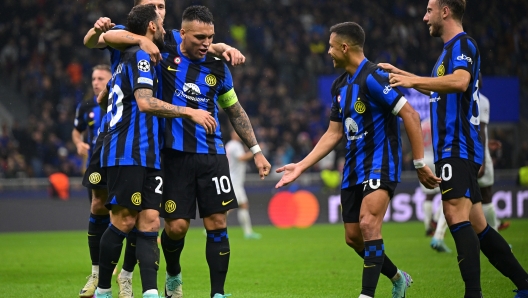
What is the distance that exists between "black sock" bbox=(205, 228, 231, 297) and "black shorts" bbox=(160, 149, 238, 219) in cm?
19

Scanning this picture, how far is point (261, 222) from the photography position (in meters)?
17.4

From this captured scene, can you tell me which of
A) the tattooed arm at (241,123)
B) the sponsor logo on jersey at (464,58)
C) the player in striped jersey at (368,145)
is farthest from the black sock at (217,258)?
the sponsor logo on jersey at (464,58)

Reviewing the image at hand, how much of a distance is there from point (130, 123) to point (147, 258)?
1009mm

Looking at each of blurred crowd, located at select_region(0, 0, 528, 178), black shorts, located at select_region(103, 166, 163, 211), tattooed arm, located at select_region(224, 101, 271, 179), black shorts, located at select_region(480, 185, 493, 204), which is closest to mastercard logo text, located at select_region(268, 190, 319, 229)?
blurred crowd, located at select_region(0, 0, 528, 178)

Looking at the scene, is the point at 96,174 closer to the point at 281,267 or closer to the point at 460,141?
the point at 460,141

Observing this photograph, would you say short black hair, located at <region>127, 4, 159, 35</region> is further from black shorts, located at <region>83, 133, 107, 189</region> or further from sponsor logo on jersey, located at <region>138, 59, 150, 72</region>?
black shorts, located at <region>83, 133, 107, 189</region>

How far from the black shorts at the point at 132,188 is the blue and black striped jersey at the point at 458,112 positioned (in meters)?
2.21

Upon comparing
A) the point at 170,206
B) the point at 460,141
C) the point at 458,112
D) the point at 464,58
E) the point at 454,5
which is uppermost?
the point at 454,5

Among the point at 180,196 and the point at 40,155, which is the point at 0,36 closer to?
the point at 40,155

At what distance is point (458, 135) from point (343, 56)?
1070mm

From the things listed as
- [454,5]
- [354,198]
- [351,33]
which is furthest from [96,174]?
[454,5]

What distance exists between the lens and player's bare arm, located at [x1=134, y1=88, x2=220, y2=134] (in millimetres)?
5066

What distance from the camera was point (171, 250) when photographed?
19.1ft

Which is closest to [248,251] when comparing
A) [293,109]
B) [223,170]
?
[223,170]
